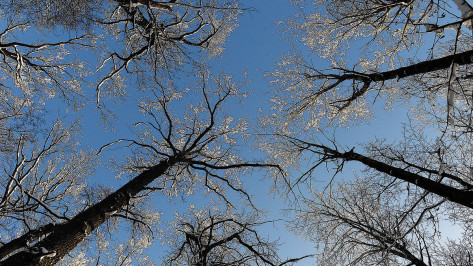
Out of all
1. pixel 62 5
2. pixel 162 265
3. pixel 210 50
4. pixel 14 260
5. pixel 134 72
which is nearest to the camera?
pixel 14 260

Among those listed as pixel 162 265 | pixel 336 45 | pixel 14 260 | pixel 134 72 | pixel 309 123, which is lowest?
pixel 14 260

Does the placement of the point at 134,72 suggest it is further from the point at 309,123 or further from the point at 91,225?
the point at 309,123

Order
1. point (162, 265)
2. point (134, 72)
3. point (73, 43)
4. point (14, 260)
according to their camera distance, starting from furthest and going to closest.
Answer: point (73, 43)
point (134, 72)
point (162, 265)
point (14, 260)

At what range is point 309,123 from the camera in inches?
285

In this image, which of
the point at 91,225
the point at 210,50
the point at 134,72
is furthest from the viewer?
the point at 210,50

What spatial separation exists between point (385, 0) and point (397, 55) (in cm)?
211

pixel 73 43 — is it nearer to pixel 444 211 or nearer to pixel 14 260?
pixel 14 260

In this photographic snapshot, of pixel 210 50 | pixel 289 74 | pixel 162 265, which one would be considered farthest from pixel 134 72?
pixel 162 265

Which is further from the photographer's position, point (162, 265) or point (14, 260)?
point (162, 265)

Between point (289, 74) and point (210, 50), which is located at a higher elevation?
point (210, 50)

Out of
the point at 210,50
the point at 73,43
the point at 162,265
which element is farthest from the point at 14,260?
the point at 210,50

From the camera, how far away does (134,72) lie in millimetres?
5988

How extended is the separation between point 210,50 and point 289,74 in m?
2.71

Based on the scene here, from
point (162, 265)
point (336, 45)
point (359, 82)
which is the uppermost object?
point (336, 45)
